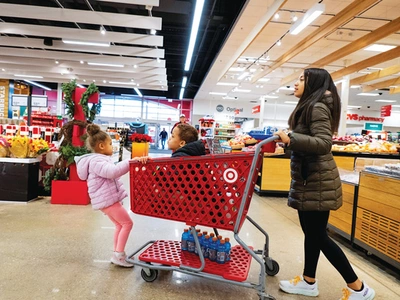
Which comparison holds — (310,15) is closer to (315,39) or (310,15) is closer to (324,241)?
(315,39)

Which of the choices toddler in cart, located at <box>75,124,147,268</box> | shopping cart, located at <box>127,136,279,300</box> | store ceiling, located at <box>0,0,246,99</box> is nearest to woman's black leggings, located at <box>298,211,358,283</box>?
shopping cart, located at <box>127,136,279,300</box>

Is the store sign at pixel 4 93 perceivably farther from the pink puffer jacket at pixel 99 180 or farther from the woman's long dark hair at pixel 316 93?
the woman's long dark hair at pixel 316 93

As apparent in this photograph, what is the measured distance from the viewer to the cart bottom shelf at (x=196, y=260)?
2.02 m

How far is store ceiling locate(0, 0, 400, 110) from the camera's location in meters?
6.80

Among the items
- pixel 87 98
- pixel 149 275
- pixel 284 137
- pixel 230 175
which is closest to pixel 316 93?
pixel 284 137

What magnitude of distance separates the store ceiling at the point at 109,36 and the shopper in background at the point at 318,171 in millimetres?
5725

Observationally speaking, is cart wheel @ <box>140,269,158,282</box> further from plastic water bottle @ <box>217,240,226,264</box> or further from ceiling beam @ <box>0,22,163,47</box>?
ceiling beam @ <box>0,22,163,47</box>

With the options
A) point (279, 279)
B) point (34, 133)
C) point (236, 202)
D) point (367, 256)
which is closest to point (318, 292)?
point (279, 279)

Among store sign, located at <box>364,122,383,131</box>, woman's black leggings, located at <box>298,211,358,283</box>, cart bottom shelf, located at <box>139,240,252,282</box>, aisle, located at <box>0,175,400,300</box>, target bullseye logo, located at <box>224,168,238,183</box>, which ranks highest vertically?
store sign, located at <box>364,122,383,131</box>

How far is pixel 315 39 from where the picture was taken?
7.01 m

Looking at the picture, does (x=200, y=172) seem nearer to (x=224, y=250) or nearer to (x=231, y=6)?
(x=224, y=250)

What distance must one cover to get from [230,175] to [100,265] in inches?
57.2

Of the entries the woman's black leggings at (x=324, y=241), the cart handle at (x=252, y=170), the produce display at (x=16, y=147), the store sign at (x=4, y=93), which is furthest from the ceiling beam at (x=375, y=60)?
the store sign at (x=4, y=93)

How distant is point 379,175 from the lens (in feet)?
9.57
